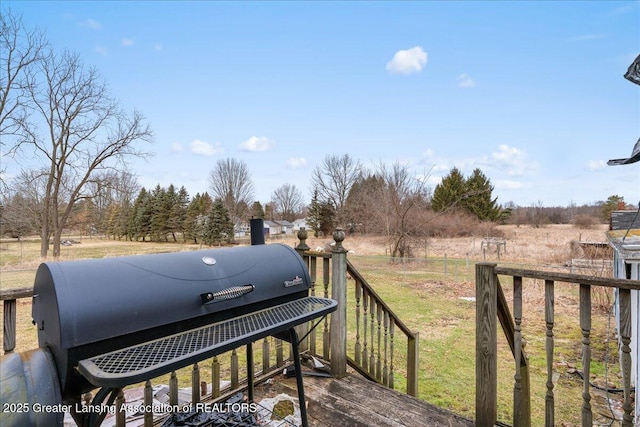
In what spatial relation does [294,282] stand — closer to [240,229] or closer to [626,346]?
[626,346]

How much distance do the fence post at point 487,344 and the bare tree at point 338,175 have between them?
80.6 feet

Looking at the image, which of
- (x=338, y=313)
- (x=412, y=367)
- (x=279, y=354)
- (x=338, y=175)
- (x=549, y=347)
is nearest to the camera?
(x=549, y=347)

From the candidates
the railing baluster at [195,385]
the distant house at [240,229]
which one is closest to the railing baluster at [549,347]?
the railing baluster at [195,385]

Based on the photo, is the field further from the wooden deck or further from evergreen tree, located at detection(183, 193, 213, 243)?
evergreen tree, located at detection(183, 193, 213, 243)

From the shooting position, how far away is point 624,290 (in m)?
1.71

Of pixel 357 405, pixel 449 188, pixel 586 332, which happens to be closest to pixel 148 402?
pixel 357 405

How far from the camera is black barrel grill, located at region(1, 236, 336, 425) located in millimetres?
1107

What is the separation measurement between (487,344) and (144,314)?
2034 mm

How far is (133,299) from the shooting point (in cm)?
127

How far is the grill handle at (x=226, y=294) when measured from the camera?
1473 mm

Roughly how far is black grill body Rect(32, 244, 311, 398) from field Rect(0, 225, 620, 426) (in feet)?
9.70

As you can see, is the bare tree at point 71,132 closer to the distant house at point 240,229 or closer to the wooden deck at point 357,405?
the distant house at point 240,229

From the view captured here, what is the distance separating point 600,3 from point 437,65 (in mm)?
5363

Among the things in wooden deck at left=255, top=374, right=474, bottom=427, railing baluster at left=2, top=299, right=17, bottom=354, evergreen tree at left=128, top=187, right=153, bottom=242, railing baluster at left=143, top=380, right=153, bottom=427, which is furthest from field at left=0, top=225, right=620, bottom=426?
evergreen tree at left=128, top=187, right=153, bottom=242
